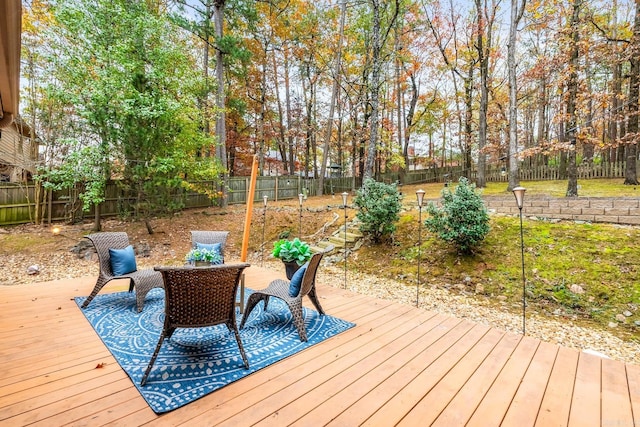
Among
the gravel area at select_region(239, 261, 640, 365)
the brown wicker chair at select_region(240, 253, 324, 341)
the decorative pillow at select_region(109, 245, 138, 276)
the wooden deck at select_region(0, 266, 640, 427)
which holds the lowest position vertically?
the gravel area at select_region(239, 261, 640, 365)

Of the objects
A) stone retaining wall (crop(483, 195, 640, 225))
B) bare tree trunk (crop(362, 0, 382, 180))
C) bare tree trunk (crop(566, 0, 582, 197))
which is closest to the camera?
stone retaining wall (crop(483, 195, 640, 225))

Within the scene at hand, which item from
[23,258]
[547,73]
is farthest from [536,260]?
[23,258]

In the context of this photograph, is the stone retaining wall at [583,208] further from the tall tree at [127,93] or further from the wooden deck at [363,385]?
the tall tree at [127,93]

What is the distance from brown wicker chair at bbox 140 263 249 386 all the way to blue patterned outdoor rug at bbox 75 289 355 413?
0.18m

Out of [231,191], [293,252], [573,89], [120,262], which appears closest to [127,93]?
[231,191]

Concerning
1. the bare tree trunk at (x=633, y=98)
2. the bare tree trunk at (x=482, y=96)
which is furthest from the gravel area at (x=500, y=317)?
the bare tree trunk at (x=482, y=96)

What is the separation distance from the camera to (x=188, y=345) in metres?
2.68

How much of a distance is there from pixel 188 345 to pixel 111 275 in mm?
1747

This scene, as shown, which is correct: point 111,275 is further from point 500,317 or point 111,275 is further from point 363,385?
point 500,317

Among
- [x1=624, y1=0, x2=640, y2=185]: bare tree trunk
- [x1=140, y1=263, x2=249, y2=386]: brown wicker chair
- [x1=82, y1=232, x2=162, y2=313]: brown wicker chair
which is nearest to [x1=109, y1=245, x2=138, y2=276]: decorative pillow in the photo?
[x1=82, y1=232, x2=162, y2=313]: brown wicker chair

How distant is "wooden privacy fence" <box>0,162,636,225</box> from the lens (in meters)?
8.21

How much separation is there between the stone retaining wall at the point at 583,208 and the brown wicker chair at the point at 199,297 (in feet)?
21.0

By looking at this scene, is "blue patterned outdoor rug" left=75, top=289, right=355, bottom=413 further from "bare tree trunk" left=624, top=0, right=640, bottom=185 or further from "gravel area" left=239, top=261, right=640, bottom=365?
"bare tree trunk" left=624, top=0, right=640, bottom=185

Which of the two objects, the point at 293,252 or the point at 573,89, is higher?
the point at 573,89
